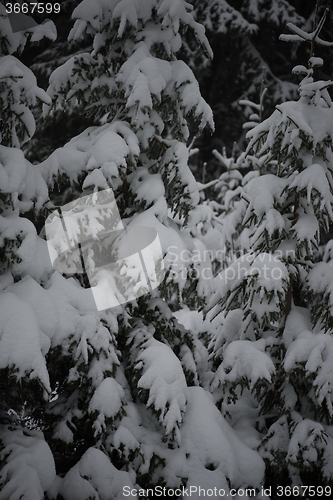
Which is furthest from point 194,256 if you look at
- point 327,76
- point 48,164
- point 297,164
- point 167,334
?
point 327,76

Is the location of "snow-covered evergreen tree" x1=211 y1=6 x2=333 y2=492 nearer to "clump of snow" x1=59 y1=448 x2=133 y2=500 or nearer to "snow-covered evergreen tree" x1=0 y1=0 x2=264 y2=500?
"snow-covered evergreen tree" x1=0 y1=0 x2=264 y2=500

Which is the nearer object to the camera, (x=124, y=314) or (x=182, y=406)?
(x=182, y=406)

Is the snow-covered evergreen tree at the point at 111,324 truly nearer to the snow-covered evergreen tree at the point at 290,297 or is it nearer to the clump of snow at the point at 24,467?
the clump of snow at the point at 24,467

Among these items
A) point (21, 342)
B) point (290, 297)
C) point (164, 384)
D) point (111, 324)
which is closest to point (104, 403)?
point (164, 384)

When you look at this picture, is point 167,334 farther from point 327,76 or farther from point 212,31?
point 327,76

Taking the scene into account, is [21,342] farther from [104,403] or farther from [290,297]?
[290,297]

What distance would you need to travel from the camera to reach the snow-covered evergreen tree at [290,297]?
310cm

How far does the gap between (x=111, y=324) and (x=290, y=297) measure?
A: 67.5 inches

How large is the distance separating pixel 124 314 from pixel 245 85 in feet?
40.4

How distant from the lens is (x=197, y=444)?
120 inches

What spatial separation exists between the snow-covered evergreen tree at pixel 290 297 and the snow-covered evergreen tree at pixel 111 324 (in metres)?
0.35

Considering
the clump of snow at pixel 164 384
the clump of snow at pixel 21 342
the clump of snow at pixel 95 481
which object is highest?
the clump of snow at pixel 21 342

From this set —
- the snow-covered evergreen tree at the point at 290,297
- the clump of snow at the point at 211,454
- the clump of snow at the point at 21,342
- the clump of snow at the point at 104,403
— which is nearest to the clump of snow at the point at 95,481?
the clump of snow at the point at 104,403

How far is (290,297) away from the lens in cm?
370
